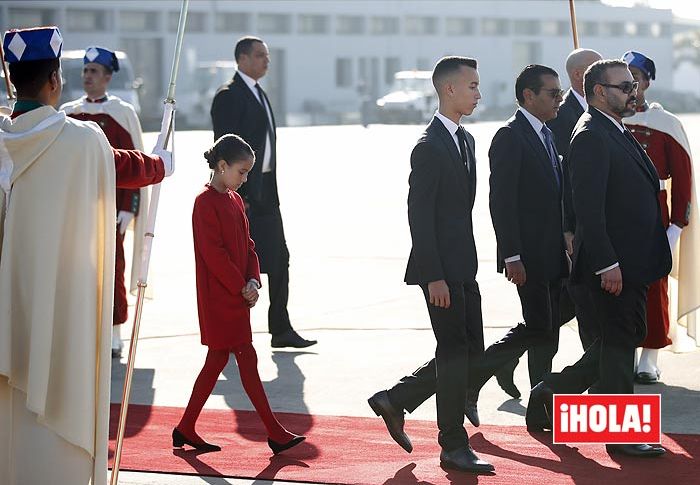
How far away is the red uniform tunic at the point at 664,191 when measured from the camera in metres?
8.05

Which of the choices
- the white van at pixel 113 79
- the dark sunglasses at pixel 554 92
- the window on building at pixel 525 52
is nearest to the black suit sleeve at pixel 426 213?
the dark sunglasses at pixel 554 92

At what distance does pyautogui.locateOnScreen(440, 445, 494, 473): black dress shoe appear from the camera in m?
6.20

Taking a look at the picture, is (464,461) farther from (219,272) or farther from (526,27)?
(526,27)

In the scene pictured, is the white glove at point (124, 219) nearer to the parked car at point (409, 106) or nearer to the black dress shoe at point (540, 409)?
the black dress shoe at point (540, 409)

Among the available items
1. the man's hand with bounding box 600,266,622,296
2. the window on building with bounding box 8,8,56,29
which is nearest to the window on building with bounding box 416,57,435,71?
the window on building with bounding box 8,8,56,29

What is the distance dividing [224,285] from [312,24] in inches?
2610

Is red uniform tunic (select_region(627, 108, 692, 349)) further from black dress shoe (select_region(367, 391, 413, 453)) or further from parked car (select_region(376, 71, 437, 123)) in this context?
parked car (select_region(376, 71, 437, 123))

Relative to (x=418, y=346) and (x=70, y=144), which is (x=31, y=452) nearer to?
(x=70, y=144)

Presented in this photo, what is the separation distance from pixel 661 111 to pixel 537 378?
1768 millimetres

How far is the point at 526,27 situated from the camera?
79.8 metres

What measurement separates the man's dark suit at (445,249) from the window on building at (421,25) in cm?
6865

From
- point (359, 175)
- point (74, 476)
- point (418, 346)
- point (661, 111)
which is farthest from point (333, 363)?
point (359, 175)

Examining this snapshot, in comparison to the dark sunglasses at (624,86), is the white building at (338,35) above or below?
above

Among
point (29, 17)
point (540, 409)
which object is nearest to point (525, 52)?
point (29, 17)
